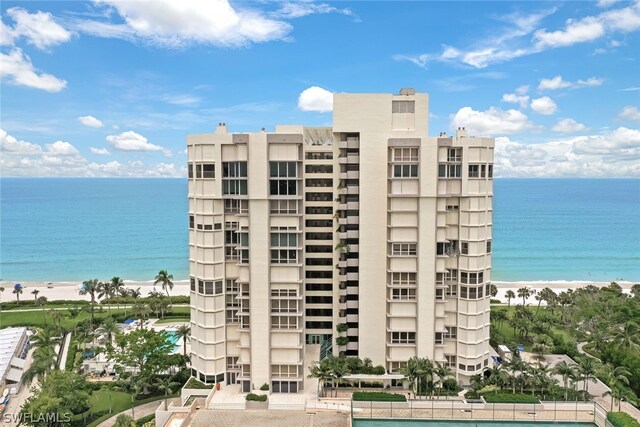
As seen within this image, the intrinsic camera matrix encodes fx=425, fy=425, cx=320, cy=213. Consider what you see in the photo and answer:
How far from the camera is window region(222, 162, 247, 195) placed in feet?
117

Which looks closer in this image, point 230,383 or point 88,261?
point 230,383

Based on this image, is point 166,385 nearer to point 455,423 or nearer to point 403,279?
point 403,279

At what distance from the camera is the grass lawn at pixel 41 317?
63903 mm

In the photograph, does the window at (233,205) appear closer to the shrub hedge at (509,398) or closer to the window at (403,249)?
the window at (403,249)

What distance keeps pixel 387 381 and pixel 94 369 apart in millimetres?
30988

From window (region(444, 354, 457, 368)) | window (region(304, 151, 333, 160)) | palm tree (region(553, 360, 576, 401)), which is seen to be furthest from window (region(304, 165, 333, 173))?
palm tree (region(553, 360, 576, 401))

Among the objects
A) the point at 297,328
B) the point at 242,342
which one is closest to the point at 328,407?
the point at 297,328

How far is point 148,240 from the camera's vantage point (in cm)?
15650

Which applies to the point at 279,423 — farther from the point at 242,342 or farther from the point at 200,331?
the point at 200,331

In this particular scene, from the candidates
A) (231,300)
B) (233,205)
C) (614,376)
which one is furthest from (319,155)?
(614,376)

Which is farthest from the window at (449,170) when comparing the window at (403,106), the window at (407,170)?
the window at (403,106)

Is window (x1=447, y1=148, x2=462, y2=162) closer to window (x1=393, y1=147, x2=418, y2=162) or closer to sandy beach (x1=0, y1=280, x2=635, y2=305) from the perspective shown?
window (x1=393, y1=147, x2=418, y2=162)

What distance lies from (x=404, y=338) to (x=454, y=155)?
17.0 metres

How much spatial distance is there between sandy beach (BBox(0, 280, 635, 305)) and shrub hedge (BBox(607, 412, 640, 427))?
49.8 meters
